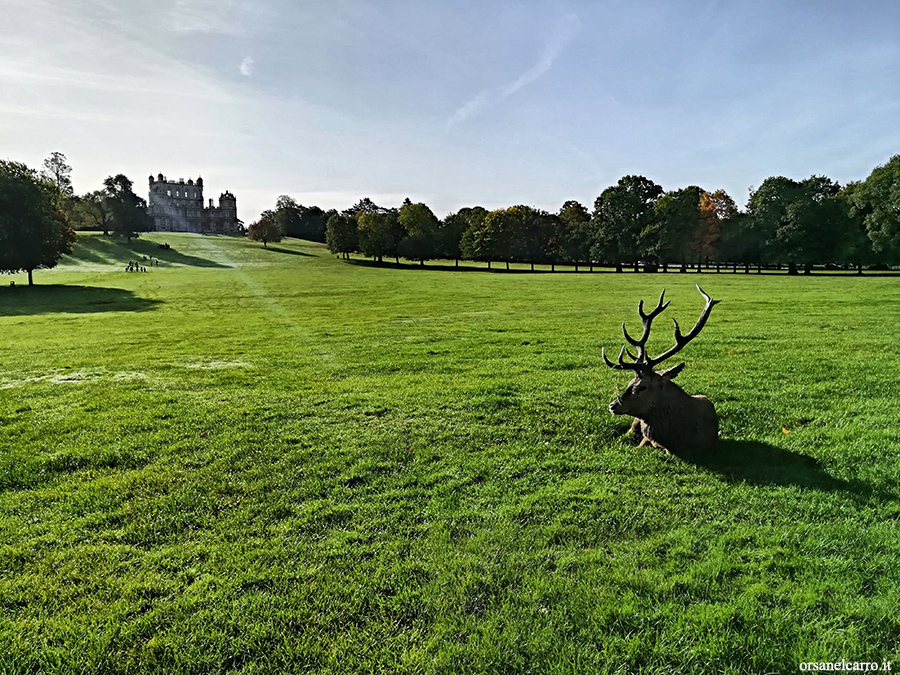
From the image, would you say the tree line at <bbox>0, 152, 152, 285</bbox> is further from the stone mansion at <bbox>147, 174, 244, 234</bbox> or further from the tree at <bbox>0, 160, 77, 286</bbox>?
the stone mansion at <bbox>147, 174, 244, 234</bbox>

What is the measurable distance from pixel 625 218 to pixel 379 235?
4059cm

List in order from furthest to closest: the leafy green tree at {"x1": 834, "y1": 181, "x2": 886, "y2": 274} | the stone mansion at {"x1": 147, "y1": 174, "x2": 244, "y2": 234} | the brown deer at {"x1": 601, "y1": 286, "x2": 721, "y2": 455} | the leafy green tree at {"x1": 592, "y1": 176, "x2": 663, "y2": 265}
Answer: the stone mansion at {"x1": 147, "y1": 174, "x2": 244, "y2": 234}
the leafy green tree at {"x1": 592, "y1": 176, "x2": 663, "y2": 265}
the leafy green tree at {"x1": 834, "y1": 181, "x2": 886, "y2": 274}
the brown deer at {"x1": 601, "y1": 286, "x2": 721, "y2": 455}

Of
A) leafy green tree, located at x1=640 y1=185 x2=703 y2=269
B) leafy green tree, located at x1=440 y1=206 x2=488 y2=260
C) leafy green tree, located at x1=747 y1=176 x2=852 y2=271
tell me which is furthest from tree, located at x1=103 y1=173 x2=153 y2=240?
leafy green tree, located at x1=747 y1=176 x2=852 y2=271

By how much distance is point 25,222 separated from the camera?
4225 centimetres

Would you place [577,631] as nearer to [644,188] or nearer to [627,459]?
[627,459]

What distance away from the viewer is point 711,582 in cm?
412

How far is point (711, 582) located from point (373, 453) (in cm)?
446

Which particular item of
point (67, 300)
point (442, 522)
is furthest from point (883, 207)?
point (67, 300)

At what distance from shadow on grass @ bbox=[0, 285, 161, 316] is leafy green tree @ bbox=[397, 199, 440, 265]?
4526cm

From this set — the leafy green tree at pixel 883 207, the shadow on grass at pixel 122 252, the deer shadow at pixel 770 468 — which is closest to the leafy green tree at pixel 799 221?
the leafy green tree at pixel 883 207

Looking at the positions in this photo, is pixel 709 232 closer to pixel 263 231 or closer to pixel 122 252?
pixel 263 231

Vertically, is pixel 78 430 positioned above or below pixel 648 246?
below

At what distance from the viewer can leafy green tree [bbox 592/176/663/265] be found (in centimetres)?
6975

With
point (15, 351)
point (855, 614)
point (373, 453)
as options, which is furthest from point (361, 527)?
point (15, 351)
